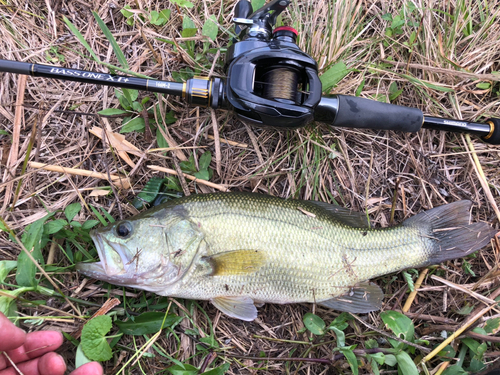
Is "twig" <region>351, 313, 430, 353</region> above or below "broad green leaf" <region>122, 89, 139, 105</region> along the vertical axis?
below

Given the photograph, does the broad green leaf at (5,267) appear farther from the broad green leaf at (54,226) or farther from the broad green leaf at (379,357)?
the broad green leaf at (379,357)

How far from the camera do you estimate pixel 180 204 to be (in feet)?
8.60

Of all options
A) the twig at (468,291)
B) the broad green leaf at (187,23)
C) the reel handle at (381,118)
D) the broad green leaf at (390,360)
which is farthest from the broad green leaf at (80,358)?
the twig at (468,291)

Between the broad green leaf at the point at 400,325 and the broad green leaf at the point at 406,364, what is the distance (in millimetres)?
144

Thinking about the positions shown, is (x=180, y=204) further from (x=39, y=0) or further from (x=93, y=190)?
(x=39, y=0)

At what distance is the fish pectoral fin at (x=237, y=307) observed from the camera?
2.67m

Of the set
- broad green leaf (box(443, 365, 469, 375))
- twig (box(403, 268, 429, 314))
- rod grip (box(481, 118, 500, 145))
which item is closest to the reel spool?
rod grip (box(481, 118, 500, 145))

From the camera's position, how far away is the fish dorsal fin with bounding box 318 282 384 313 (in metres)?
2.77

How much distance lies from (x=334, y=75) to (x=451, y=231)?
1.82 metres

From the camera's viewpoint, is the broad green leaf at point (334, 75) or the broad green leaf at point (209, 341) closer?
the broad green leaf at point (209, 341)

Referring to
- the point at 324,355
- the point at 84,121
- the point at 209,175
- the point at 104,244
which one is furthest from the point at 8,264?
the point at 324,355

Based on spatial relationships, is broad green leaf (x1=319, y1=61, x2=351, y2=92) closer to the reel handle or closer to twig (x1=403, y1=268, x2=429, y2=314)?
the reel handle

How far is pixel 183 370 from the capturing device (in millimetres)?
2582

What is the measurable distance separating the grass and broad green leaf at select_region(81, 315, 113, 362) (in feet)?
0.64
